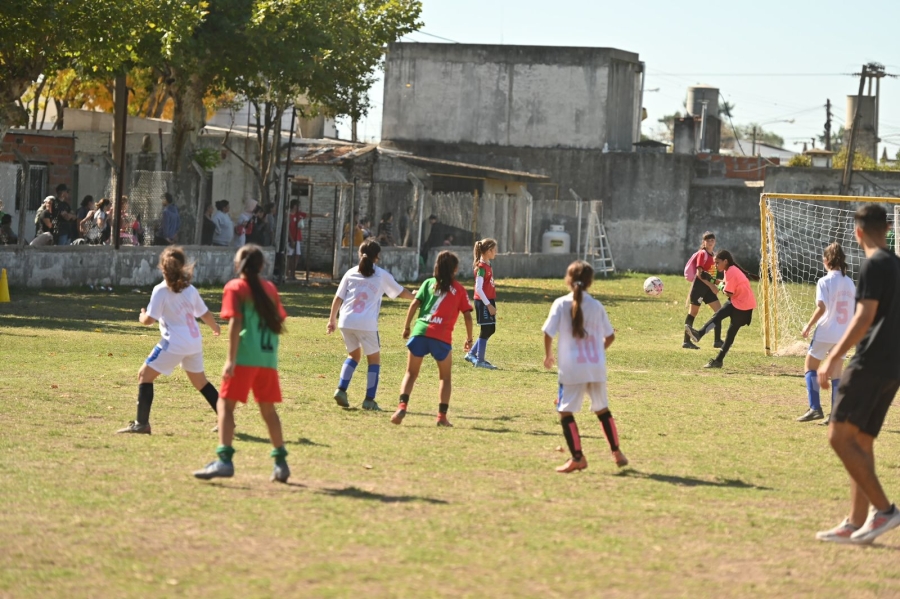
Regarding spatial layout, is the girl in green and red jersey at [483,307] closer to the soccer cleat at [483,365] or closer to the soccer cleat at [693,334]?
the soccer cleat at [483,365]

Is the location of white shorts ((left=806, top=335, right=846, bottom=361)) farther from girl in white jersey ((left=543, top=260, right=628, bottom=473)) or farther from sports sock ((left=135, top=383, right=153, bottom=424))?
sports sock ((left=135, top=383, right=153, bottom=424))

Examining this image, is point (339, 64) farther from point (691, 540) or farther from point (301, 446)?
point (691, 540)

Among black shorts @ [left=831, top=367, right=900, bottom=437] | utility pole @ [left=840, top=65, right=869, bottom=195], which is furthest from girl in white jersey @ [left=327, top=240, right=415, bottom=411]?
utility pole @ [left=840, top=65, right=869, bottom=195]

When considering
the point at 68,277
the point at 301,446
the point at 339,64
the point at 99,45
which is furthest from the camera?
the point at 339,64

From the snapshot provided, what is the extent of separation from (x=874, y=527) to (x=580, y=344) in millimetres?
2517

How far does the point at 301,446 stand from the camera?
9.84m

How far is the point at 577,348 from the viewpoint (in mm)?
9141

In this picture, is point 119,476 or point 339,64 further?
point 339,64

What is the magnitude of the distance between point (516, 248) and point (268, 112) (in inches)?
345

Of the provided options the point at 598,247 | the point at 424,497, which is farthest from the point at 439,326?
the point at 598,247

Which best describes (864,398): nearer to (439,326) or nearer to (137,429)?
(439,326)

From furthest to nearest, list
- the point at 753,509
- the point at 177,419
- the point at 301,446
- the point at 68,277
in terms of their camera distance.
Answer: the point at 68,277 → the point at 177,419 → the point at 301,446 → the point at 753,509

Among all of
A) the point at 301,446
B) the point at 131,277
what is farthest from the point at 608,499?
the point at 131,277

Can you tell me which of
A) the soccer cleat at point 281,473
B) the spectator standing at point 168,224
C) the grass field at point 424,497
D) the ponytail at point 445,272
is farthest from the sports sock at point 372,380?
the spectator standing at point 168,224
